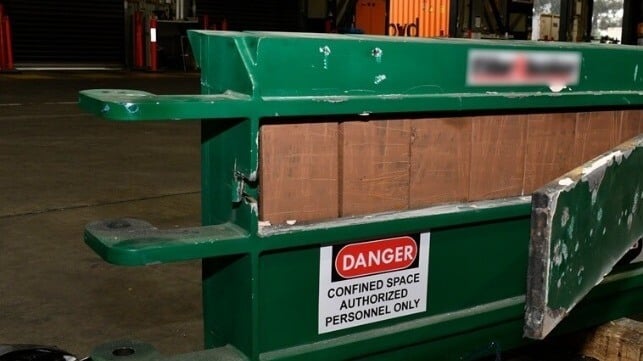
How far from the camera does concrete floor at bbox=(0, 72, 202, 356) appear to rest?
270 cm

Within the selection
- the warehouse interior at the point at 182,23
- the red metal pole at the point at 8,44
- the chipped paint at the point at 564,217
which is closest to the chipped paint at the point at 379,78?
the chipped paint at the point at 564,217

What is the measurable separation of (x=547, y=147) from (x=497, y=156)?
8.1 inches

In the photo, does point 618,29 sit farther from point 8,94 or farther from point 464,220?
point 464,220

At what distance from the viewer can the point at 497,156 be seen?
7.14 feet

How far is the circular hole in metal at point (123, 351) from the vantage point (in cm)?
180

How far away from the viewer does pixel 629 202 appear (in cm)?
201

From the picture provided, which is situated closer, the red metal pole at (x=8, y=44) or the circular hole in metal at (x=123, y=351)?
the circular hole in metal at (x=123, y=351)

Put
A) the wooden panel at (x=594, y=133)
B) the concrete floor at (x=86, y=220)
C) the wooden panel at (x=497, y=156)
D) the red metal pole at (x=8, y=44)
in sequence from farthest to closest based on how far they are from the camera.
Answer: the red metal pole at (x=8, y=44) < the concrete floor at (x=86, y=220) < the wooden panel at (x=594, y=133) < the wooden panel at (x=497, y=156)

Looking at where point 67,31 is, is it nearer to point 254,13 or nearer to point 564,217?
point 254,13

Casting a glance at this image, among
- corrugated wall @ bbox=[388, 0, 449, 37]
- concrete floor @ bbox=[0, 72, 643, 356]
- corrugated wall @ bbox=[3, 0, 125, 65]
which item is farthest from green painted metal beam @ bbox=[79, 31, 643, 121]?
corrugated wall @ bbox=[3, 0, 125, 65]

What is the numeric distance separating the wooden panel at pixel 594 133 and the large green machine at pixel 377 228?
6 centimetres

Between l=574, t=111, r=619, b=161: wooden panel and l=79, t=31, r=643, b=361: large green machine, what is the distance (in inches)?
2.5

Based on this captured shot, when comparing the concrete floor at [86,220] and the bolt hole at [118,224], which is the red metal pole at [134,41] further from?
the bolt hole at [118,224]

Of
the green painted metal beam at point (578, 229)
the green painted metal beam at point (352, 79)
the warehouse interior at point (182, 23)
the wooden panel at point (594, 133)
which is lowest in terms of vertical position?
the green painted metal beam at point (578, 229)
